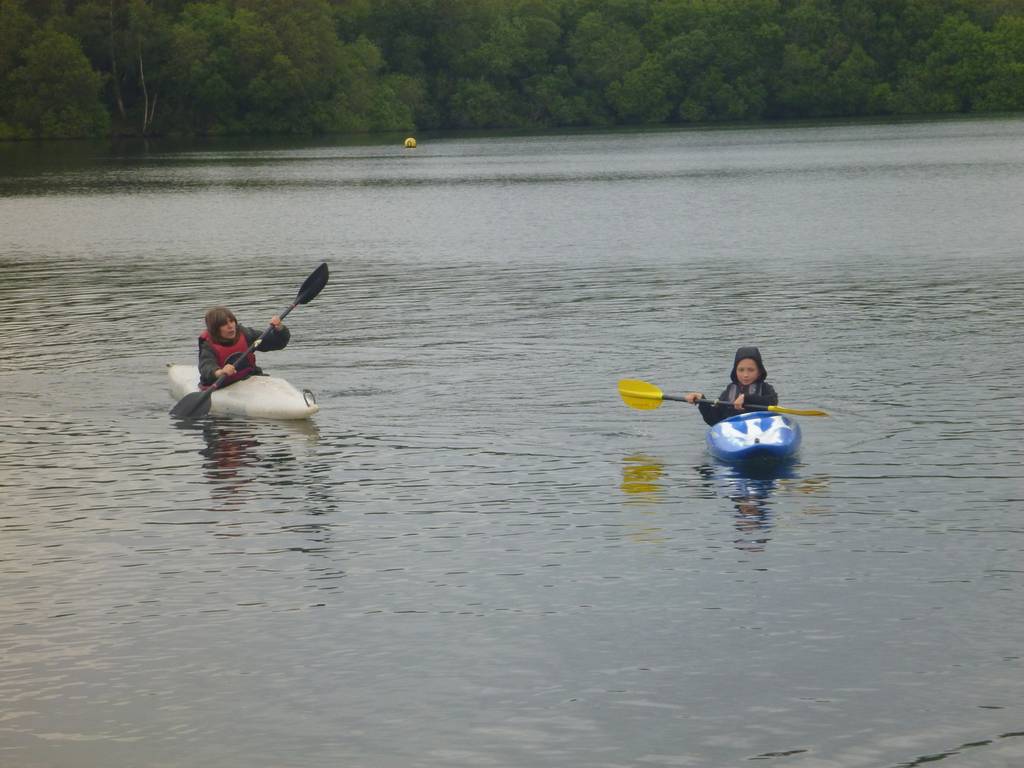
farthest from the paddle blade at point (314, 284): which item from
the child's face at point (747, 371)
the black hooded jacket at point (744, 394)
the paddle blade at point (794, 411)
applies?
the paddle blade at point (794, 411)

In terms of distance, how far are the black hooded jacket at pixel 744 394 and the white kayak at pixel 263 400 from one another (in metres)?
4.99

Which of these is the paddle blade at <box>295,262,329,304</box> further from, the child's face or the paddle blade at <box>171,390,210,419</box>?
the child's face

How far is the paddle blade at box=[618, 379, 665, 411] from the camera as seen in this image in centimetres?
1895

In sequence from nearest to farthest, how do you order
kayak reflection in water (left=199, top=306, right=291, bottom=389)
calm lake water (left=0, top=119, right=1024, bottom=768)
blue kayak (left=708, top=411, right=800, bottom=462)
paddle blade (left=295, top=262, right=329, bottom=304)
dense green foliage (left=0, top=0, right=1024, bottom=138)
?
calm lake water (left=0, top=119, right=1024, bottom=768) < blue kayak (left=708, top=411, right=800, bottom=462) < kayak reflection in water (left=199, top=306, right=291, bottom=389) < paddle blade (left=295, top=262, right=329, bottom=304) < dense green foliage (left=0, top=0, right=1024, bottom=138)

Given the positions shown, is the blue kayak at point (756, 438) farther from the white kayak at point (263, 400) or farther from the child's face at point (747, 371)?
the white kayak at point (263, 400)

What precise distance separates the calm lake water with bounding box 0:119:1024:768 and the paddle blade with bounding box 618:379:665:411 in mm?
307

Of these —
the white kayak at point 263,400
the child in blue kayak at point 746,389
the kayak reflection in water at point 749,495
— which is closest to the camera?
the kayak reflection in water at point 749,495

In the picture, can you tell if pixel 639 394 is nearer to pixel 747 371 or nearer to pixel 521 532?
pixel 747 371

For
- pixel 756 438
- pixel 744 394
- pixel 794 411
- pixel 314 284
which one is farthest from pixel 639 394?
pixel 314 284

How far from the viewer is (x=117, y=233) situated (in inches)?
2088

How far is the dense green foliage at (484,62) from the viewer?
461ft

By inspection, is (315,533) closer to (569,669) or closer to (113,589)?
(113,589)

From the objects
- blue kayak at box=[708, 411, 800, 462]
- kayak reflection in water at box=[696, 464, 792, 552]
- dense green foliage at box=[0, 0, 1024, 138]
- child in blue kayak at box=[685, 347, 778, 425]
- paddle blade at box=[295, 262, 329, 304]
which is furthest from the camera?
dense green foliage at box=[0, 0, 1024, 138]

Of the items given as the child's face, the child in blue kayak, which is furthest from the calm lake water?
the child's face
